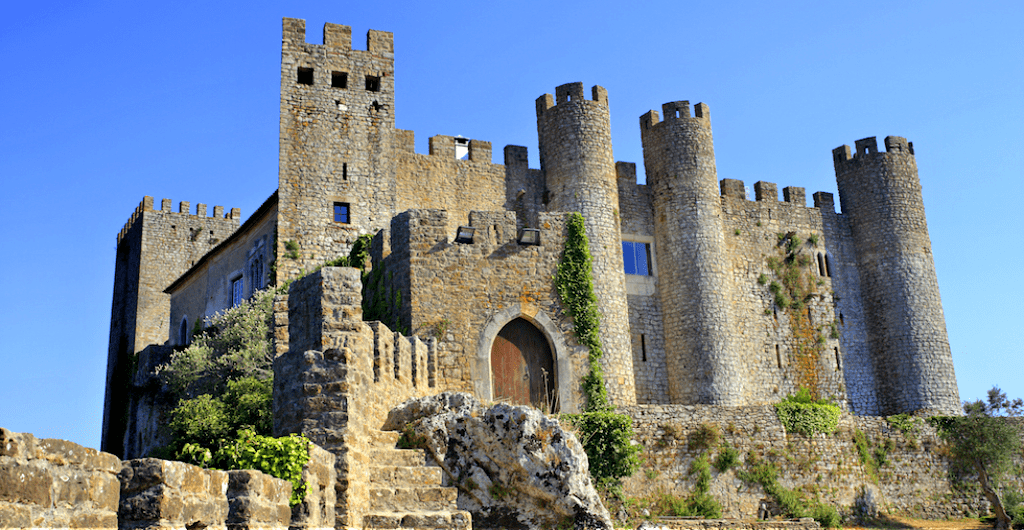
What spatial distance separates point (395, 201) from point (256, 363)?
6.98 meters

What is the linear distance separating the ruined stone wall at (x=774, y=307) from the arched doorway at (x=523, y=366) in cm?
880

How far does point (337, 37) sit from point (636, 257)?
11.2 metres

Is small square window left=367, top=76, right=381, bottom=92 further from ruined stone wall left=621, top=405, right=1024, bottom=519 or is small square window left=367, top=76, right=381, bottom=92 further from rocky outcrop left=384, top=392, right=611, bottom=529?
rocky outcrop left=384, top=392, right=611, bottom=529

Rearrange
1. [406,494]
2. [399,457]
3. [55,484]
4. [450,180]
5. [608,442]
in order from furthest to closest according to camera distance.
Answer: [450,180], [608,442], [399,457], [406,494], [55,484]

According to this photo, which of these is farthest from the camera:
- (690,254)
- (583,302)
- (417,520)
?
(690,254)

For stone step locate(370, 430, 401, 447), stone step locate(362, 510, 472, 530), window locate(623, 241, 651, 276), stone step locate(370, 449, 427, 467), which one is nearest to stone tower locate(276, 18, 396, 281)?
window locate(623, 241, 651, 276)

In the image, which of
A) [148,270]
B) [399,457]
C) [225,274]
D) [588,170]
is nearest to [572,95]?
[588,170]

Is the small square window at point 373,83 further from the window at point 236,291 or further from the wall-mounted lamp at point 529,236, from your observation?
the wall-mounted lamp at point 529,236

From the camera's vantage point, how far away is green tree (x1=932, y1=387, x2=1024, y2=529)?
22.6 metres

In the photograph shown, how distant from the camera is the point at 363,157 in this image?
85.6 ft

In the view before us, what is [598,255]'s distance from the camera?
24.6m

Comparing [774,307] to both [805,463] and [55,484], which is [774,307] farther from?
[55,484]

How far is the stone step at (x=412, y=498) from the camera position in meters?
11.9

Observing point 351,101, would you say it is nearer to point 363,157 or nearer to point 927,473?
point 363,157
